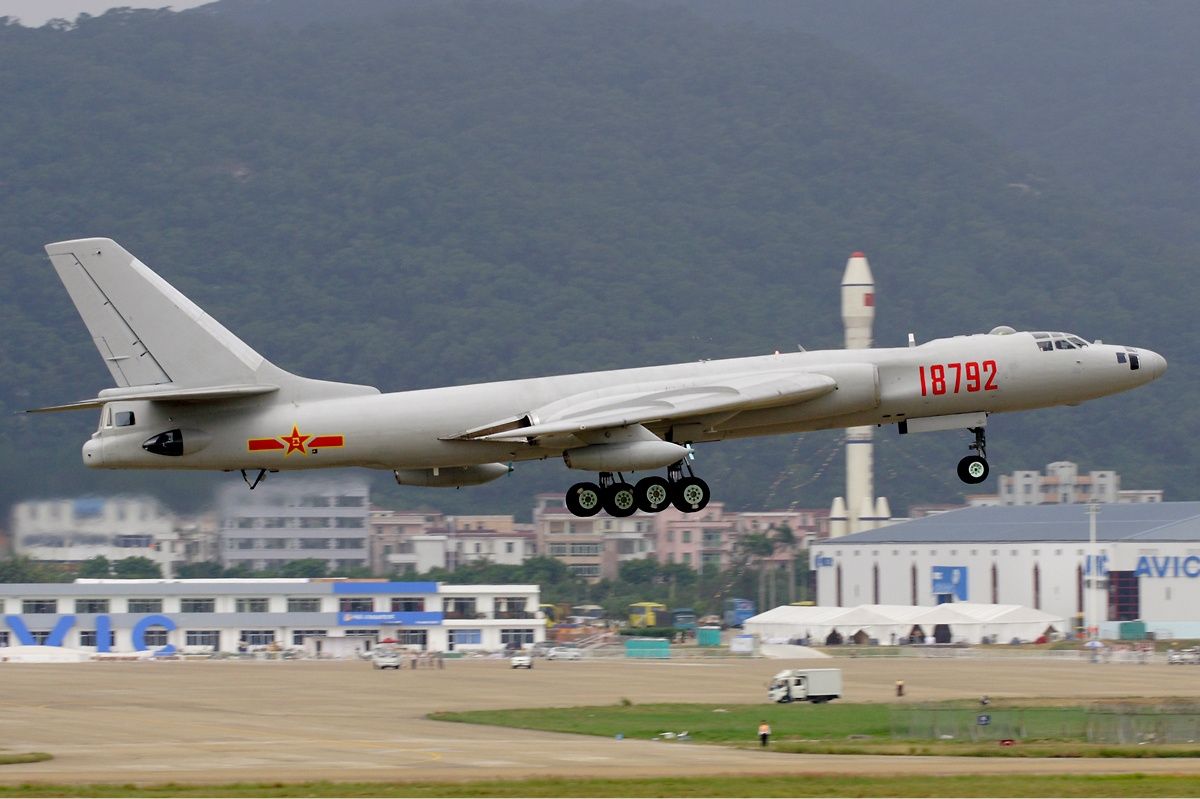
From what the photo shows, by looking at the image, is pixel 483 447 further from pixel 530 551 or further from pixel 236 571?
pixel 530 551

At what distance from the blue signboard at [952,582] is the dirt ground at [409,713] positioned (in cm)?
4625

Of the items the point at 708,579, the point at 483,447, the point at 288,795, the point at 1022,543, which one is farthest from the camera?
the point at 708,579

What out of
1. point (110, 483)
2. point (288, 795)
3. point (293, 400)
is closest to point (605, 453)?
point (293, 400)

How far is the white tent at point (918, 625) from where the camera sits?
136375 mm

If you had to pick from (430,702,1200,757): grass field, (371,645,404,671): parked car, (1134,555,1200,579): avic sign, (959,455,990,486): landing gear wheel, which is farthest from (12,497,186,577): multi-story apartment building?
(1134,555,1200,579): avic sign

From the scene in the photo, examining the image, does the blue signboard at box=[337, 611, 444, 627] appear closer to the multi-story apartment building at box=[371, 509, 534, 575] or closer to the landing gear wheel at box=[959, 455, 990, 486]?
the multi-story apartment building at box=[371, 509, 534, 575]

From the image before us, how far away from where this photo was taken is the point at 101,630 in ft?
404

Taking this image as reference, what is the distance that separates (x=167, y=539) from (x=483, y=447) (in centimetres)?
4756

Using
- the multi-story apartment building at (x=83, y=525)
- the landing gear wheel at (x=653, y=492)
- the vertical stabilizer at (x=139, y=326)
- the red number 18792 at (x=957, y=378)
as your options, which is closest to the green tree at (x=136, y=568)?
the multi-story apartment building at (x=83, y=525)

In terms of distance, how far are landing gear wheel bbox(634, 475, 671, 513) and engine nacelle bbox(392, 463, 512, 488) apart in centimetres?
336

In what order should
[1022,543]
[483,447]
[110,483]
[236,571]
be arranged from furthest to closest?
[1022,543]
[236,571]
[110,483]
[483,447]

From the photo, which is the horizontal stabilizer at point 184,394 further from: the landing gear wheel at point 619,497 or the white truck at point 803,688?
the white truck at point 803,688

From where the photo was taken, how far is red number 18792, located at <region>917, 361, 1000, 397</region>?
47.4 meters

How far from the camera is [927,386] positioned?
155ft
